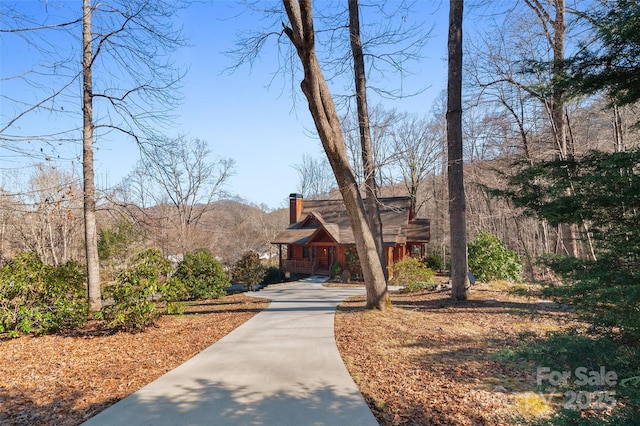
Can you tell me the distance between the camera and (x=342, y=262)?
2152cm

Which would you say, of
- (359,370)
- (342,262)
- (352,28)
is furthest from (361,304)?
(342,262)

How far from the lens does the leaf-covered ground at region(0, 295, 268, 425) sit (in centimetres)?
407

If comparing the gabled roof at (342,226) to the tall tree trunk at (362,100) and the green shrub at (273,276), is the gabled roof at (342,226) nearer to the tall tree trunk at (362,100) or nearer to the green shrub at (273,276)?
the green shrub at (273,276)

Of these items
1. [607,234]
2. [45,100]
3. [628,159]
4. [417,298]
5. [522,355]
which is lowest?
[417,298]

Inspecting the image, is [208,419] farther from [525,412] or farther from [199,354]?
[525,412]

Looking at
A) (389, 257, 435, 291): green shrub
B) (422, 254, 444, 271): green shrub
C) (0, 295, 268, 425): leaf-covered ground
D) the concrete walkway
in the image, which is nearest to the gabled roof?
(422, 254, 444, 271): green shrub

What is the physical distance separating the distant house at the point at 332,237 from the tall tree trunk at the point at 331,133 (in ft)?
36.4

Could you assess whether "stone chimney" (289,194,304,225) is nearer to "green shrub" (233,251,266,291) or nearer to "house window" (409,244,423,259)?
"house window" (409,244,423,259)

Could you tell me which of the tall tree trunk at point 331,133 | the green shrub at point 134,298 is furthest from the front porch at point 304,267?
the green shrub at point 134,298

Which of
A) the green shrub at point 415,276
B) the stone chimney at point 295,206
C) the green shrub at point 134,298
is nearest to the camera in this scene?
the green shrub at point 134,298

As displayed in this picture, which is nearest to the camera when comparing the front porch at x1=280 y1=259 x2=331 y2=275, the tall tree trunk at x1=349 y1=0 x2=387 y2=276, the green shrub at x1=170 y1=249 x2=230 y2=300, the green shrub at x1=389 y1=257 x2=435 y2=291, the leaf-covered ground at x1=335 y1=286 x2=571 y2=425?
the leaf-covered ground at x1=335 y1=286 x2=571 y2=425

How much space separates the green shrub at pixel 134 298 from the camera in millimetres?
7250

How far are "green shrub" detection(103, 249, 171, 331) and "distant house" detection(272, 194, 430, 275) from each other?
545 inches

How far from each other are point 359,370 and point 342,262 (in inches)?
651
